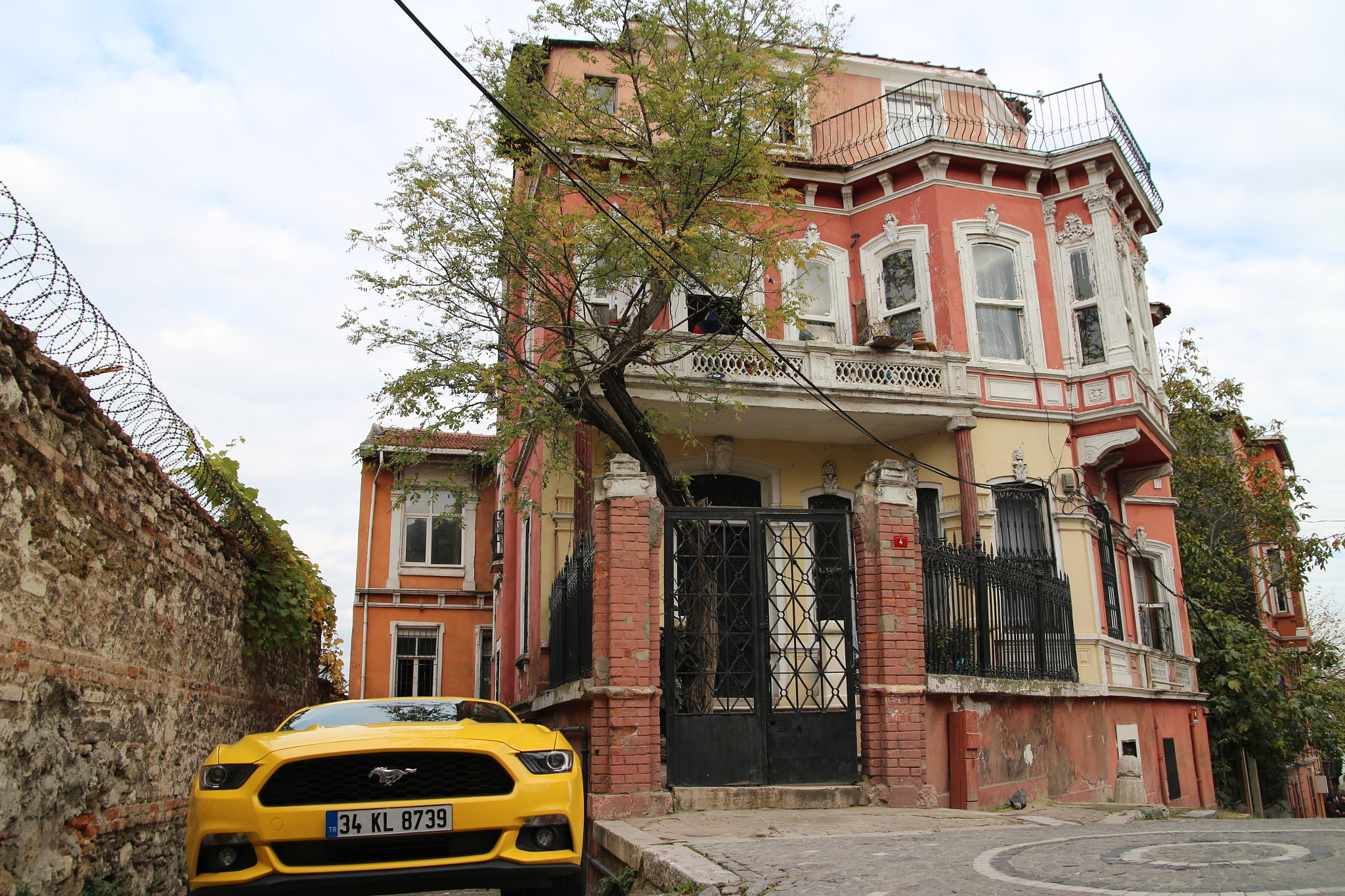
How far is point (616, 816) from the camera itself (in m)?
7.98

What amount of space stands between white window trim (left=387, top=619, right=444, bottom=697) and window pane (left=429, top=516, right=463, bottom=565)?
66.3 inches

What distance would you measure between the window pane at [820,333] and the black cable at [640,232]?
1.78m

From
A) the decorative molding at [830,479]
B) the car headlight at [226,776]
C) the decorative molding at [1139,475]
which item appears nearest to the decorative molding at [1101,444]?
the decorative molding at [1139,475]

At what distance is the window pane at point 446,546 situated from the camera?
2677 centimetres

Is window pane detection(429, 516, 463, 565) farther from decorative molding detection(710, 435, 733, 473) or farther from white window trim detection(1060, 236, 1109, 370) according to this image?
white window trim detection(1060, 236, 1109, 370)

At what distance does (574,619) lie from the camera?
10.5 metres

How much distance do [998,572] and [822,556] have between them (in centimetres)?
284

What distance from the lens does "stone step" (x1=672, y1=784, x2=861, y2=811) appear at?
8273mm

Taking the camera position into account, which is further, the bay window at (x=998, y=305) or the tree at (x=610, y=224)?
the bay window at (x=998, y=305)

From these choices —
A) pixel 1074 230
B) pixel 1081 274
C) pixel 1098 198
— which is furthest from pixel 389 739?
pixel 1098 198

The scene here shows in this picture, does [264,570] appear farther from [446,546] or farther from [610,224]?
[446,546]

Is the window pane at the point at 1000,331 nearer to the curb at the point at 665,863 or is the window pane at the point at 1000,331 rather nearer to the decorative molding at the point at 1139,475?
the decorative molding at the point at 1139,475

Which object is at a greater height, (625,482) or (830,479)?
(830,479)

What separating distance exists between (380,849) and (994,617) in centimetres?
769
